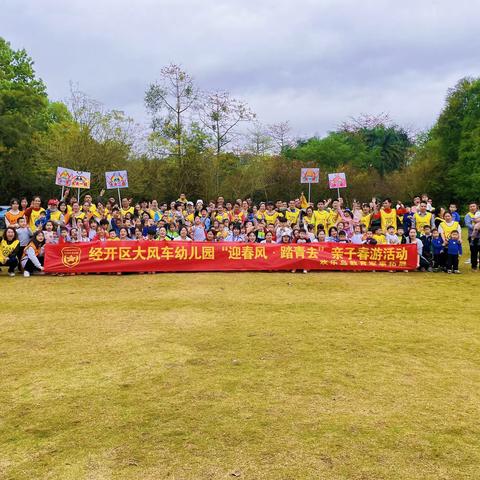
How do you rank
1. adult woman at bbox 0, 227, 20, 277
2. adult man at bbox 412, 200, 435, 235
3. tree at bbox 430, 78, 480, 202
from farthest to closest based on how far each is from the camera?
tree at bbox 430, 78, 480, 202
adult man at bbox 412, 200, 435, 235
adult woman at bbox 0, 227, 20, 277

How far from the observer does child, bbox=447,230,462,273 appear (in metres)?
11.5

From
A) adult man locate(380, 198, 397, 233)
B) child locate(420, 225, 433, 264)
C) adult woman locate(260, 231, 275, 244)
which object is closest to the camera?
child locate(420, 225, 433, 264)

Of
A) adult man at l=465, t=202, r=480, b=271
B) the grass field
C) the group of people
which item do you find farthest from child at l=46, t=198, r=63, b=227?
adult man at l=465, t=202, r=480, b=271

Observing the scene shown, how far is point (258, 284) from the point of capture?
32.1 feet

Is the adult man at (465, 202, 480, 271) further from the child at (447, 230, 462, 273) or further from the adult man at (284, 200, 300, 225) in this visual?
the adult man at (284, 200, 300, 225)

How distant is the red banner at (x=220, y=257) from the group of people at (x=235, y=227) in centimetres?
33

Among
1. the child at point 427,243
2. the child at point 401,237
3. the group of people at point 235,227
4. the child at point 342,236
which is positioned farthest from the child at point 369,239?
the child at point 427,243

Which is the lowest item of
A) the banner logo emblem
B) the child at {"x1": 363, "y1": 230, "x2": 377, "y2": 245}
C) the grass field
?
the grass field

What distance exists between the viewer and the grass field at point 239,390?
303 centimetres

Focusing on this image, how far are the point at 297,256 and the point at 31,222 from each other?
271 inches

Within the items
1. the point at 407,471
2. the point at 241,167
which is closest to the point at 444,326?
the point at 407,471

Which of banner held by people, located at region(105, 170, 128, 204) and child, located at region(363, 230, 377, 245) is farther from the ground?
banner held by people, located at region(105, 170, 128, 204)

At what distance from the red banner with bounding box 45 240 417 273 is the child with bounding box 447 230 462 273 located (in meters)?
0.78

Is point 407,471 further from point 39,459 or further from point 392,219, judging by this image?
point 392,219
